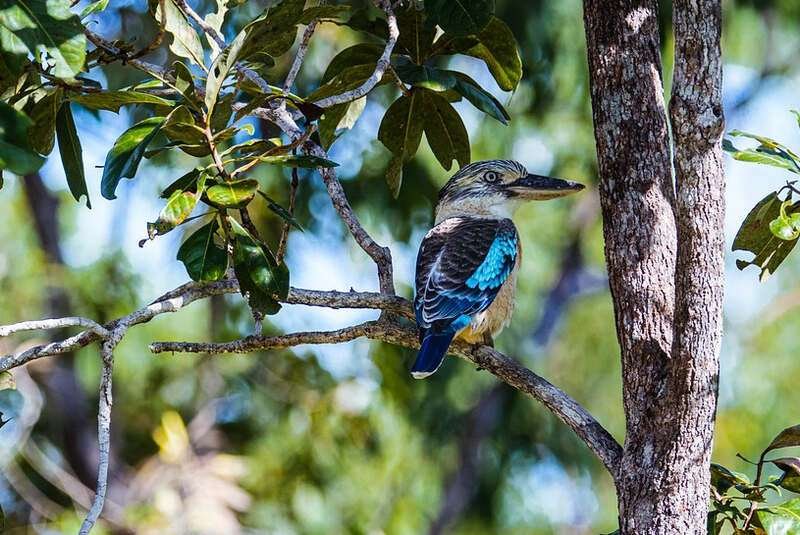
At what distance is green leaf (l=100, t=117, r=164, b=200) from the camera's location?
2.55 meters

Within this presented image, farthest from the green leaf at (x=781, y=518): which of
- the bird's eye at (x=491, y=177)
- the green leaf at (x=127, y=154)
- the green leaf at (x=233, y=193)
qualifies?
the bird's eye at (x=491, y=177)

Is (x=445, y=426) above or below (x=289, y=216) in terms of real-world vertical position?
above

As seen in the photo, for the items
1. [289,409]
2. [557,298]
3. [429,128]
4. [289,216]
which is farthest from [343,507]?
[289,216]

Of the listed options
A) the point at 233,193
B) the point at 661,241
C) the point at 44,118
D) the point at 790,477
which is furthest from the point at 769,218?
the point at 44,118

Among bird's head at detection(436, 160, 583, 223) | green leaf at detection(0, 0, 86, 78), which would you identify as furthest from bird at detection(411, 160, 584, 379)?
green leaf at detection(0, 0, 86, 78)

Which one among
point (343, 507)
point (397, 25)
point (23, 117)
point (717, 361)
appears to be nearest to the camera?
point (23, 117)

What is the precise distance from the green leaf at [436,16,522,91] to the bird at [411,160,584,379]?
759mm

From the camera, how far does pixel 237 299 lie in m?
8.41

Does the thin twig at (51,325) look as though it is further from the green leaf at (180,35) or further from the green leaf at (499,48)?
the green leaf at (499,48)

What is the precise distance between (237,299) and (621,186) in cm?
592

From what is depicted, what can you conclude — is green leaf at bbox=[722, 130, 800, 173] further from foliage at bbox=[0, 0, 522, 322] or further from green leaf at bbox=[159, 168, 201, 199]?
green leaf at bbox=[159, 168, 201, 199]

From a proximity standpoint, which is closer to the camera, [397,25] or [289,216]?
[289,216]

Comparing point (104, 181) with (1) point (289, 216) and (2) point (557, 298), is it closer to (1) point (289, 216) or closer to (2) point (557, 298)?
(1) point (289, 216)

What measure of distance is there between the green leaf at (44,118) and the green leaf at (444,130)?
1.07 metres
